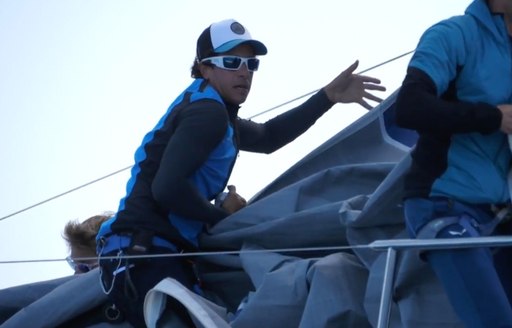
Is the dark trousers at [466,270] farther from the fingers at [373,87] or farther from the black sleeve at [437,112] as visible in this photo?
the fingers at [373,87]

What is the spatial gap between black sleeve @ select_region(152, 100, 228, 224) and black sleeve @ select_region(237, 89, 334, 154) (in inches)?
24.8

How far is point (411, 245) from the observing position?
9.21ft

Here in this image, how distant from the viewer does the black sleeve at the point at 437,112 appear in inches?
116

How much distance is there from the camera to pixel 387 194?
337cm

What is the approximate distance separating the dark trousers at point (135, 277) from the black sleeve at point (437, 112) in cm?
112

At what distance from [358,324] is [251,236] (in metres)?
0.64

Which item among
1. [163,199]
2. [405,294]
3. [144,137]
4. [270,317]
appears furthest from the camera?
[144,137]

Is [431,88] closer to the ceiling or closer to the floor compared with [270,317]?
closer to the ceiling

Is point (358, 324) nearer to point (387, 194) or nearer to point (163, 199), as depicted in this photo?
point (387, 194)

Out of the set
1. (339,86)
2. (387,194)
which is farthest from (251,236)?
(339,86)

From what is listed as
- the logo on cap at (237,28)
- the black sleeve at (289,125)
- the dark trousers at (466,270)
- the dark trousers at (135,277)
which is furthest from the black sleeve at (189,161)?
the dark trousers at (466,270)

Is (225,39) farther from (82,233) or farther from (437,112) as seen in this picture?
(437,112)

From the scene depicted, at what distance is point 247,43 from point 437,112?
1.30 metres

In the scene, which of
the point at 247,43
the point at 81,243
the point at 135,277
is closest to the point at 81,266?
the point at 81,243
